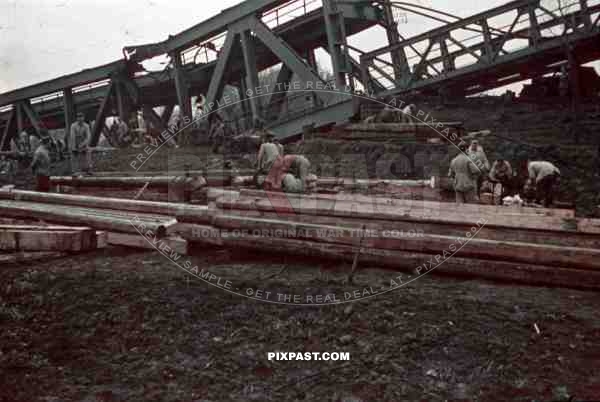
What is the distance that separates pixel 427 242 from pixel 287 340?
185 centimetres

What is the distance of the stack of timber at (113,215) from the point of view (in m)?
5.64

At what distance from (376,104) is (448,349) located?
38.5 feet

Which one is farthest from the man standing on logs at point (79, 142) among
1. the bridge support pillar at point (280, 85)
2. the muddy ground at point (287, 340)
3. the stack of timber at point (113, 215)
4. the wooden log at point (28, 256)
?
the muddy ground at point (287, 340)

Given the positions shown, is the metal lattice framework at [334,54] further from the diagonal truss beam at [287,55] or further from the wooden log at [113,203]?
the wooden log at [113,203]

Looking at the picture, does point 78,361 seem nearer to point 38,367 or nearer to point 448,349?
point 38,367

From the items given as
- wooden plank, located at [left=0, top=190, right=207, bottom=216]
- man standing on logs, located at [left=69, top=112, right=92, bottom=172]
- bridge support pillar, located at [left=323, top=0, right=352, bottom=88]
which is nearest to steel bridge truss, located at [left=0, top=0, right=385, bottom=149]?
bridge support pillar, located at [left=323, top=0, right=352, bottom=88]

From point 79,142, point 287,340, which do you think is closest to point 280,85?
point 79,142

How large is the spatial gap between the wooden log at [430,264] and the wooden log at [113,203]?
3.20ft

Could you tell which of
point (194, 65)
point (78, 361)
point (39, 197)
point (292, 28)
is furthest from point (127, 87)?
point (78, 361)

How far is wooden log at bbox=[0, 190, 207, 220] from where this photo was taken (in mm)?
5964

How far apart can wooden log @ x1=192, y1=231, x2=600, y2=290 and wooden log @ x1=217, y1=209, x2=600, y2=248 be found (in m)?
0.27

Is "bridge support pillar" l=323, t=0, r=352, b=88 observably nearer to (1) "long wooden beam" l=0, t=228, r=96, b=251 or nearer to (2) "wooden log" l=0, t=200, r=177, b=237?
(2) "wooden log" l=0, t=200, r=177, b=237

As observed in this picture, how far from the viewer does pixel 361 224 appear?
503cm

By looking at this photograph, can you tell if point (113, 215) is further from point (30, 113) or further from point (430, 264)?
point (30, 113)
